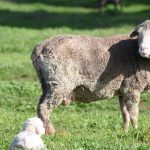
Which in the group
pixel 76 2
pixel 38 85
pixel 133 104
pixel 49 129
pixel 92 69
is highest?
pixel 76 2

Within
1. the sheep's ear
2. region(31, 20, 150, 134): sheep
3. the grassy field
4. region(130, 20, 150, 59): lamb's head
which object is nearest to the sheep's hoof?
region(31, 20, 150, 134): sheep

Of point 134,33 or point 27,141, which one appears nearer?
point 27,141

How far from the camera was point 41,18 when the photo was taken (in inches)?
1427

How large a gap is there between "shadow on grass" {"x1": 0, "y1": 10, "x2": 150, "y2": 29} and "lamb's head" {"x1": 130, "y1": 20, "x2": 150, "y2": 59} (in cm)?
2091

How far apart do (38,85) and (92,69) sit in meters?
5.88

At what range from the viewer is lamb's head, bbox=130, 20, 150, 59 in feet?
36.5

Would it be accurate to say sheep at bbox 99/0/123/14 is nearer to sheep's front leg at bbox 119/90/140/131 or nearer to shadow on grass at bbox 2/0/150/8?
shadow on grass at bbox 2/0/150/8

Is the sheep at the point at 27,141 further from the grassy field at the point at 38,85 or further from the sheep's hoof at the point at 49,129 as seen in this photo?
the sheep's hoof at the point at 49,129

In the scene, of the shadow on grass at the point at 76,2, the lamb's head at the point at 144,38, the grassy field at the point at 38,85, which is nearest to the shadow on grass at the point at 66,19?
the grassy field at the point at 38,85

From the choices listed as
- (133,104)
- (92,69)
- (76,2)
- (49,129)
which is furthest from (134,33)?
(76,2)

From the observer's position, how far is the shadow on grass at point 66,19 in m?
33.7

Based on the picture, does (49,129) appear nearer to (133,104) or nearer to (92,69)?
(92,69)

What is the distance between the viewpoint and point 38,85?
16.9 metres

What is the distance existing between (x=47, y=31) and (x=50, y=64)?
63.7 ft
